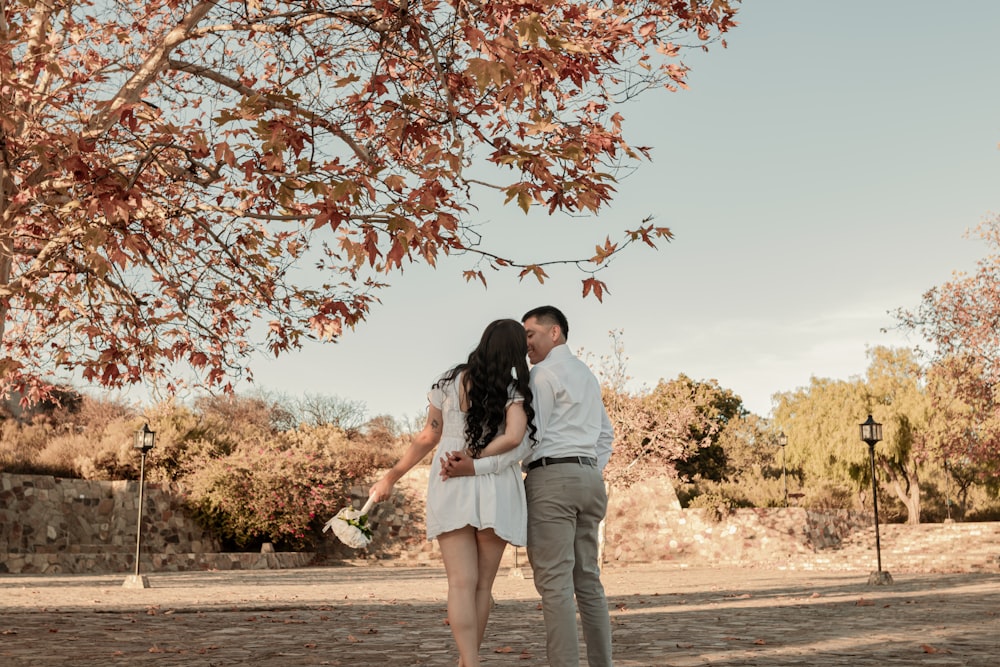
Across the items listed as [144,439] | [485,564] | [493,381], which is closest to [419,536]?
[144,439]

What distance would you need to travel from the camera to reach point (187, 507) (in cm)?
2503

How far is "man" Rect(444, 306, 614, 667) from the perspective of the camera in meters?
4.75

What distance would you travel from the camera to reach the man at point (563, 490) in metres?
4.75

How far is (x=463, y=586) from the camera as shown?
483cm

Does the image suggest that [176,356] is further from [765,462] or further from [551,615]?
[765,462]

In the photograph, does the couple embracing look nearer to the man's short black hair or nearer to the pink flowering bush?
the man's short black hair

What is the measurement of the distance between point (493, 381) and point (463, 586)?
1.06m

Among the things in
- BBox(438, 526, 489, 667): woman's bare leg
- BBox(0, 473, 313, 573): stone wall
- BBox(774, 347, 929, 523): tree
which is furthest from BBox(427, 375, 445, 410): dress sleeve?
BBox(774, 347, 929, 523): tree

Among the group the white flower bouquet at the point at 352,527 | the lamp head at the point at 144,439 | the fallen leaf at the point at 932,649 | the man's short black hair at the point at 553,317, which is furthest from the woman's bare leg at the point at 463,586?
the lamp head at the point at 144,439

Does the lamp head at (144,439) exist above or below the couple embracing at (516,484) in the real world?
above

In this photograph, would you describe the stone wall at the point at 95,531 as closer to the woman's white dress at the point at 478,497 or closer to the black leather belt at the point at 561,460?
the woman's white dress at the point at 478,497

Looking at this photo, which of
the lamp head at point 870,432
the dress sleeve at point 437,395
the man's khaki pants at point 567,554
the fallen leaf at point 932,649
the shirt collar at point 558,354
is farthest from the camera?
the lamp head at point 870,432

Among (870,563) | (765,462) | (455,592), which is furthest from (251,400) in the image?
(455,592)

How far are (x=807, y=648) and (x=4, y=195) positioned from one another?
26.7 ft
